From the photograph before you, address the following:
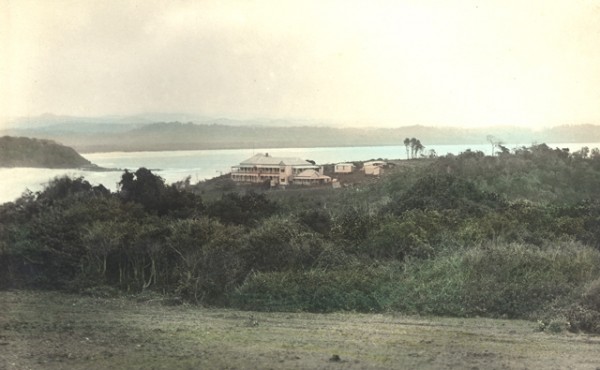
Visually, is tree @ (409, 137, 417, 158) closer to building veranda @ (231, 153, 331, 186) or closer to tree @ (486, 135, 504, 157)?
tree @ (486, 135, 504, 157)

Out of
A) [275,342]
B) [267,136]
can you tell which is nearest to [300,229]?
[267,136]

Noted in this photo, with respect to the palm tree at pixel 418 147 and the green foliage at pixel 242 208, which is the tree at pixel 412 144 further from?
the green foliage at pixel 242 208

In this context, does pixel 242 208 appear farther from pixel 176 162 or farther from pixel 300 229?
pixel 176 162

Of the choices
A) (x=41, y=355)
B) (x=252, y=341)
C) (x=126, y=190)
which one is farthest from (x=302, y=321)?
→ (x=126, y=190)

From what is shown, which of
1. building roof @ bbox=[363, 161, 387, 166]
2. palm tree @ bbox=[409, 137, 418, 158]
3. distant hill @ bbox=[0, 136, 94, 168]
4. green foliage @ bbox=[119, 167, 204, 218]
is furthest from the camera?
building roof @ bbox=[363, 161, 387, 166]

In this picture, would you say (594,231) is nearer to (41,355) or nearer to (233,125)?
(233,125)

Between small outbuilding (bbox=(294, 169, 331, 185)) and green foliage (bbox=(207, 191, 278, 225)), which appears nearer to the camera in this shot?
small outbuilding (bbox=(294, 169, 331, 185))

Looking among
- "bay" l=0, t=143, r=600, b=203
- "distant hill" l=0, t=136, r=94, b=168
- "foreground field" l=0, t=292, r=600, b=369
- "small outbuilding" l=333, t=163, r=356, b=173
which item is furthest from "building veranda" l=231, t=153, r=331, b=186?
"foreground field" l=0, t=292, r=600, b=369
